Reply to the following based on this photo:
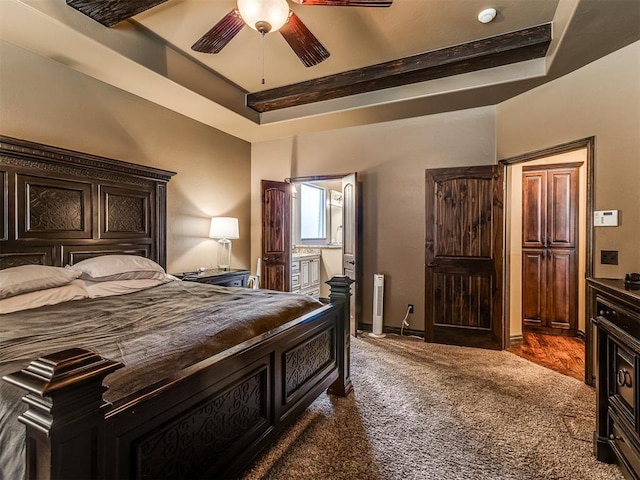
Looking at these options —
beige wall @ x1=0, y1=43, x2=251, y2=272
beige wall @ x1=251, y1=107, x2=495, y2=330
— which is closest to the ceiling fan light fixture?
beige wall @ x1=0, y1=43, x2=251, y2=272

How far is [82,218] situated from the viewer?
2883mm

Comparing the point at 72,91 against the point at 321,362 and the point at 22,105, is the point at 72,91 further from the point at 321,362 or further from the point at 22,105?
the point at 321,362

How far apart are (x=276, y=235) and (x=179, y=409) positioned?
374 cm

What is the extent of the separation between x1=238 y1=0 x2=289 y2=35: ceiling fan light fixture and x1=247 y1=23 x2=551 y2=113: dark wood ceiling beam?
1.62 m

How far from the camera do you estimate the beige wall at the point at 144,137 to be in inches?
102

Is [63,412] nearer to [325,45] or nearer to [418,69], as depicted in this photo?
[325,45]

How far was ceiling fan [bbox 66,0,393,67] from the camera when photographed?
6.33 feet

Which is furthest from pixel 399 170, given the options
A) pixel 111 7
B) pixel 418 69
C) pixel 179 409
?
pixel 179 409

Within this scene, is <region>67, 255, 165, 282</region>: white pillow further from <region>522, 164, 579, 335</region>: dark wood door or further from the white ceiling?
<region>522, 164, 579, 335</region>: dark wood door

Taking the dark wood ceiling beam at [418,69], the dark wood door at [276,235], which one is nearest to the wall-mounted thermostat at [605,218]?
the dark wood ceiling beam at [418,69]

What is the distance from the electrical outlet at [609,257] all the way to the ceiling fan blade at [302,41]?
8.87 feet

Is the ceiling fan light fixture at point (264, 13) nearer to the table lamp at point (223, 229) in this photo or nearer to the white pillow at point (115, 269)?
the white pillow at point (115, 269)

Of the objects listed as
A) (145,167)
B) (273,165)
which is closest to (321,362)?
(145,167)

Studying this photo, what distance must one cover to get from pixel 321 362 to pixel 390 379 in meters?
0.87
